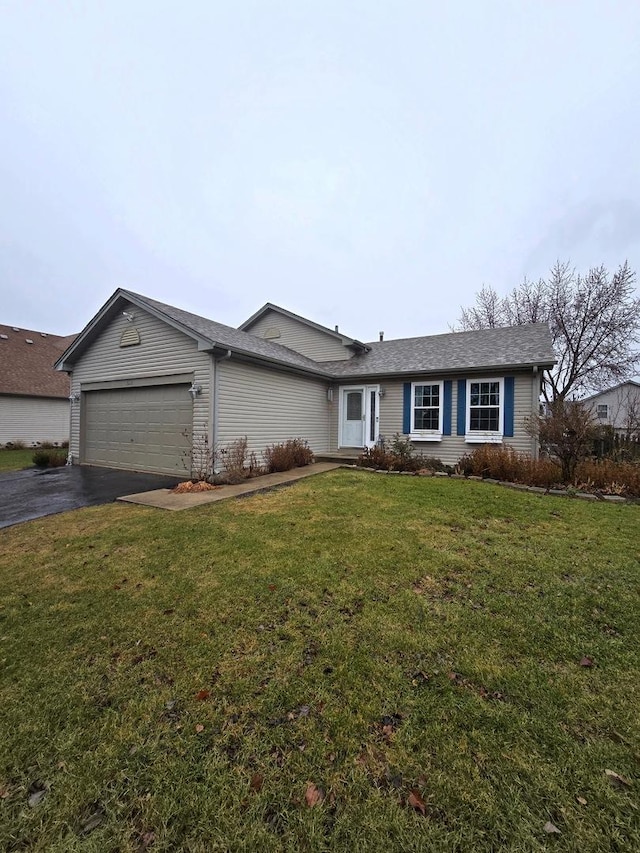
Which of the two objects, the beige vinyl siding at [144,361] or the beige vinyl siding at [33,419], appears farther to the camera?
the beige vinyl siding at [33,419]

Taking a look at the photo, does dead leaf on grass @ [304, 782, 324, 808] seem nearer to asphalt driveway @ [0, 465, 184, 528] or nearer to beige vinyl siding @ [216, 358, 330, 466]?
asphalt driveway @ [0, 465, 184, 528]

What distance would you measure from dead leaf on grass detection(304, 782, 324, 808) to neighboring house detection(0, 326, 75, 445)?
75.7 ft

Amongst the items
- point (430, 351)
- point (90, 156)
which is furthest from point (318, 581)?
point (90, 156)

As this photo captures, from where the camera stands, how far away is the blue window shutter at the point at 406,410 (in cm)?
1155

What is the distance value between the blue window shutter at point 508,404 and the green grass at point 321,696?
6.33 metres

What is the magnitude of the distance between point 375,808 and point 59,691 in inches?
74.8

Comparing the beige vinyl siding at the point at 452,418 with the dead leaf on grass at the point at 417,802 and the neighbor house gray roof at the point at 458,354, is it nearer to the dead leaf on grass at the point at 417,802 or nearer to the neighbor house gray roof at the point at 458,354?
the neighbor house gray roof at the point at 458,354

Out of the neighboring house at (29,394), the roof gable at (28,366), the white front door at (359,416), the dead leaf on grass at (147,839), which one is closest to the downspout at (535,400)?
the white front door at (359,416)

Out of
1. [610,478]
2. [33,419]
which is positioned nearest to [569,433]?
[610,478]

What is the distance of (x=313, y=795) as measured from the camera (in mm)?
1568

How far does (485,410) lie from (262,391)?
6482 mm

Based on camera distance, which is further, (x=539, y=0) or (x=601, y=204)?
(x=601, y=204)

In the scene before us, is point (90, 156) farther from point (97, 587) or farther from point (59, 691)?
point (59, 691)

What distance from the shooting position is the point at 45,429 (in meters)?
19.9
